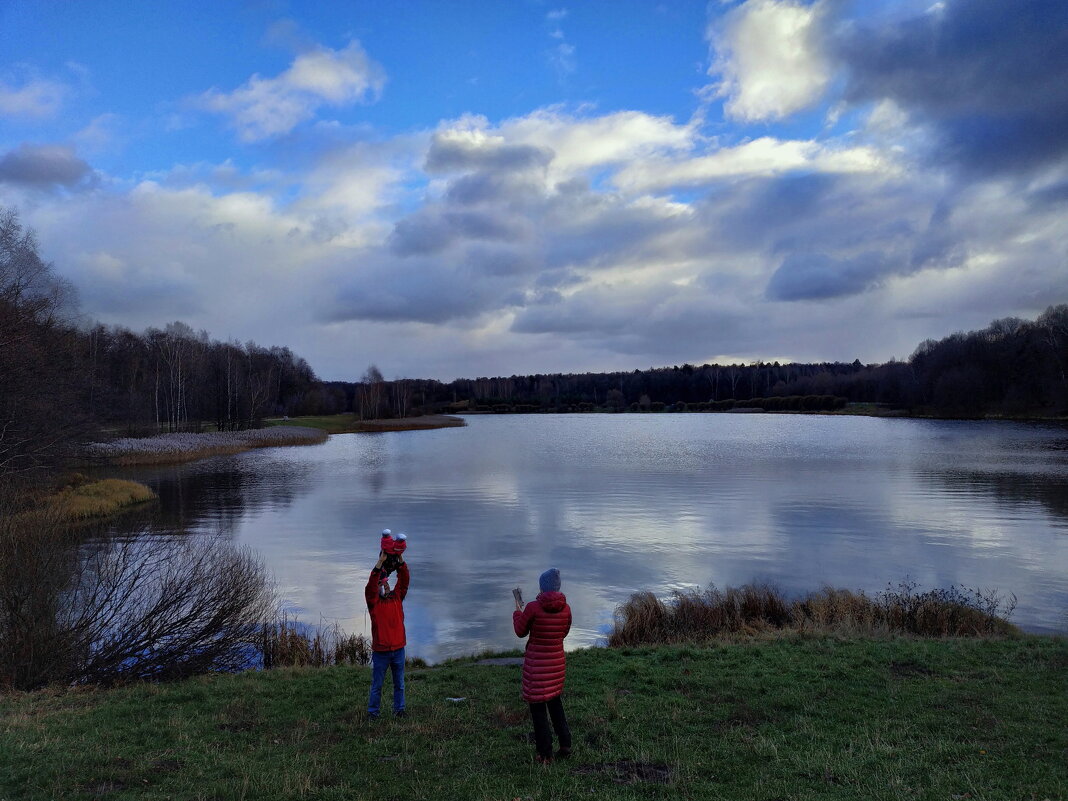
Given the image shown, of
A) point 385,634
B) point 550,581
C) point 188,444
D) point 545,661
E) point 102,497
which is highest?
point 550,581

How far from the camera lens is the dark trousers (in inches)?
252

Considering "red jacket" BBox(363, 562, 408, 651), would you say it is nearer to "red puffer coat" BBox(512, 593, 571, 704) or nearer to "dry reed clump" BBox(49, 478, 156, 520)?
"red puffer coat" BBox(512, 593, 571, 704)

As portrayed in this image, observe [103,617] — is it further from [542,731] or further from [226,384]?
[226,384]

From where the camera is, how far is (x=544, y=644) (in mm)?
6434

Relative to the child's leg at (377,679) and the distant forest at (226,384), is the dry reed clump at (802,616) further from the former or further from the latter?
the distant forest at (226,384)

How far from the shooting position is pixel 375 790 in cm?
581

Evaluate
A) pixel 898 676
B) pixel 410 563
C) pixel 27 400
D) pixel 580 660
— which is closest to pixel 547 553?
pixel 410 563

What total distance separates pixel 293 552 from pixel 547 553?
8086 mm

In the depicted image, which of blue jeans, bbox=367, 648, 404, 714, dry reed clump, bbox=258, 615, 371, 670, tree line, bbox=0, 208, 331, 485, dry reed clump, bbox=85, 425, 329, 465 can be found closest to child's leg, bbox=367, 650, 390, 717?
blue jeans, bbox=367, 648, 404, 714

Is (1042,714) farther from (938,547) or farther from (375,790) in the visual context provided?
(938,547)

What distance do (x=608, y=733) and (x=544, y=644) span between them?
151 centimetres

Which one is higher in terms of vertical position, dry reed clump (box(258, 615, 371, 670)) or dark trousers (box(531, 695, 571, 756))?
dark trousers (box(531, 695, 571, 756))

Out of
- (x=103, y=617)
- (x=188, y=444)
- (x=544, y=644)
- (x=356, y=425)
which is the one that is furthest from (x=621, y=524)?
(x=356, y=425)

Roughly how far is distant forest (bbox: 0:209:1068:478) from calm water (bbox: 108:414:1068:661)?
20.7 feet
